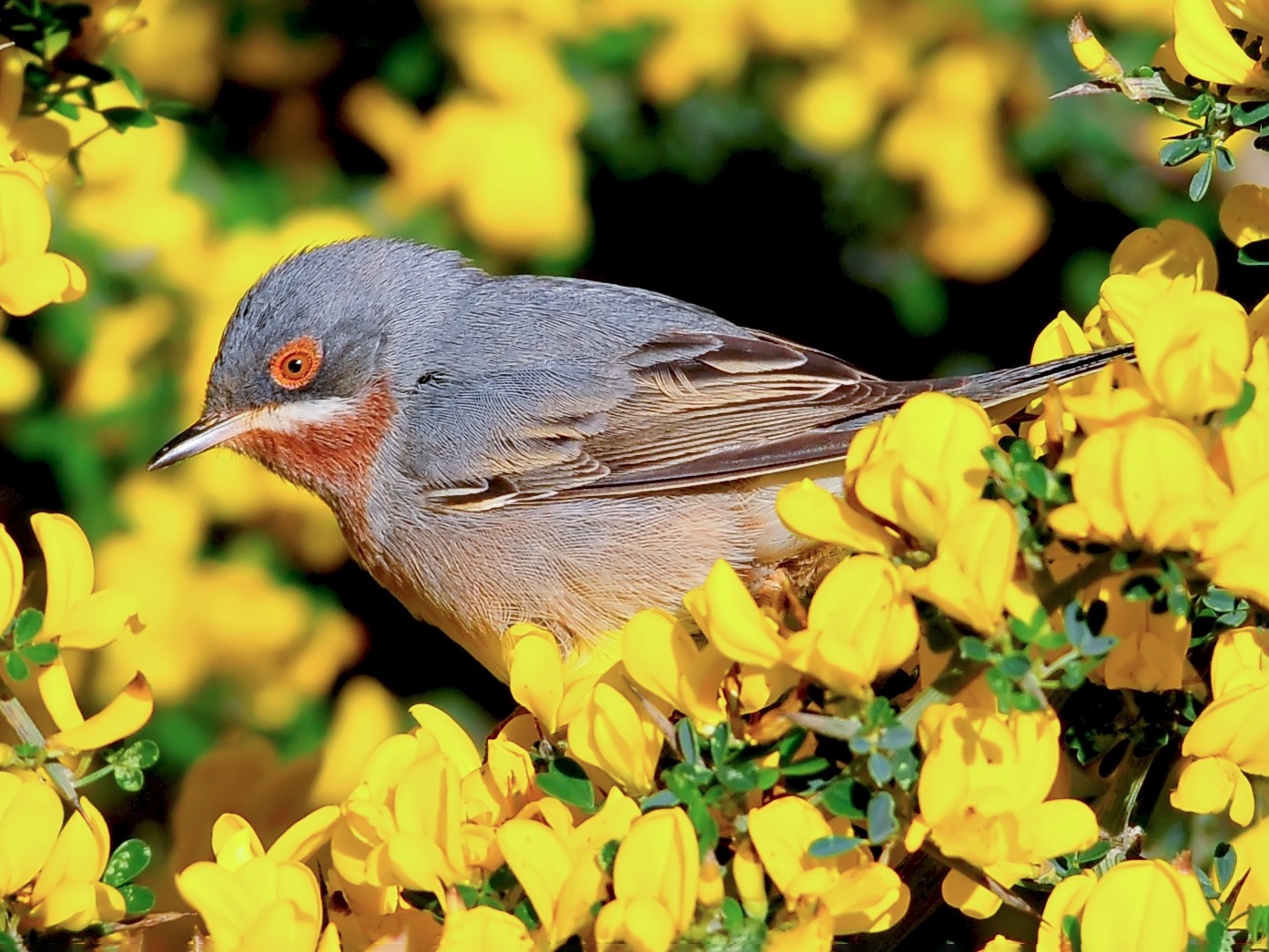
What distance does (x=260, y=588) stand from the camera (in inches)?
192

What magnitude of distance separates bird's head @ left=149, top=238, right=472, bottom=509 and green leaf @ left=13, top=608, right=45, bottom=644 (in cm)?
213

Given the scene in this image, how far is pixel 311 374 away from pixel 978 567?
117 inches

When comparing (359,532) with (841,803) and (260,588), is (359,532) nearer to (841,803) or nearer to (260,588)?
(260,588)

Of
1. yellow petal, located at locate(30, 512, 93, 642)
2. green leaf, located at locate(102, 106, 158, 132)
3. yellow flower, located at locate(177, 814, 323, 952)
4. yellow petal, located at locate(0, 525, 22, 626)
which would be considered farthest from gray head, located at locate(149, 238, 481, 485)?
yellow flower, located at locate(177, 814, 323, 952)

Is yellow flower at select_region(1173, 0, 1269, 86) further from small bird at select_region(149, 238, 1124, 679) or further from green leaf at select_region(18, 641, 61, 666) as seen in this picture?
green leaf at select_region(18, 641, 61, 666)

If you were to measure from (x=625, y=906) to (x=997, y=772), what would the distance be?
1.50 ft

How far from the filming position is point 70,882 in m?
2.03

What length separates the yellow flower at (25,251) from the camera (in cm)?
238

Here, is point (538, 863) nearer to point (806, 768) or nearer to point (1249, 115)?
point (806, 768)

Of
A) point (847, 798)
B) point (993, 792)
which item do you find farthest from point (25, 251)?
point (993, 792)

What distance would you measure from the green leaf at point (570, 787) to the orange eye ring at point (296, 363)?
249 cm

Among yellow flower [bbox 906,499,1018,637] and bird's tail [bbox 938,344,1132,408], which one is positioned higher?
yellow flower [bbox 906,499,1018,637]

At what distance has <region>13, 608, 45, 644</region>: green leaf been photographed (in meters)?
2.14

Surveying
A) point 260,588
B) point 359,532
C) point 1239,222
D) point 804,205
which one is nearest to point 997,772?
point 1239,222
